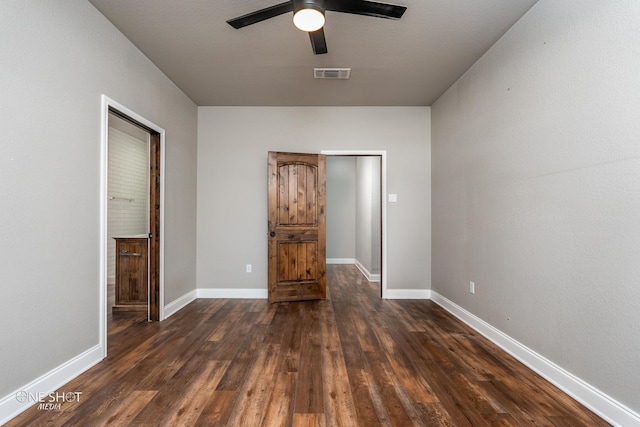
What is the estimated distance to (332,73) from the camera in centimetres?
346

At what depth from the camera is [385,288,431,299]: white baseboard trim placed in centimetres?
450

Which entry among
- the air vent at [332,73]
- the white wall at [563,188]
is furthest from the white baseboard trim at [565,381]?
the air vent at [332,73]

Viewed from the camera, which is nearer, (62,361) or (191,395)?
(191,395)

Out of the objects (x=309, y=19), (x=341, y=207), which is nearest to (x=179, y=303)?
(x=309, y=19)

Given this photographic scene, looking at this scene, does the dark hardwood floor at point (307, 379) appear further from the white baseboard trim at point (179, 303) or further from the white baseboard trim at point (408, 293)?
the white baseboard trim at point (408, 293)

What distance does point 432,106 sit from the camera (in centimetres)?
447

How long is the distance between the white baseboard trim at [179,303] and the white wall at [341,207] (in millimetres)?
3954

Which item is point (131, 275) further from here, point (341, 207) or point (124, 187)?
point (341, 207)

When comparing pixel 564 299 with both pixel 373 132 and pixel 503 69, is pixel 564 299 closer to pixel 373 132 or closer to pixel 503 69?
pixel 503 69

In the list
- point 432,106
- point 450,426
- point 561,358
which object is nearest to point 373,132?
point 432,106

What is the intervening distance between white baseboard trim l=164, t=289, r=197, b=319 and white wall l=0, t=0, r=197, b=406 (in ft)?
3.81

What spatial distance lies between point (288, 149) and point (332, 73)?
1.37 m

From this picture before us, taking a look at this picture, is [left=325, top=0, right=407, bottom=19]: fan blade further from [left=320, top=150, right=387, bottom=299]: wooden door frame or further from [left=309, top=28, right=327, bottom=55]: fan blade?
[left=320, top=150, right=387, bottom=299]: wooden door frame

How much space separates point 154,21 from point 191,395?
278cm
